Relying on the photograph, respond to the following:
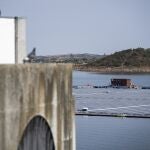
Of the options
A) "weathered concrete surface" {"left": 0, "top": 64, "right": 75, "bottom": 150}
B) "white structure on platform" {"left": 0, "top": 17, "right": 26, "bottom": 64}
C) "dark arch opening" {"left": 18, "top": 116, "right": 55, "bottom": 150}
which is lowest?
"dark arch opening" {"left": 18, "top": 116, "right": 55, "bottom": 150}

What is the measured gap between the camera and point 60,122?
25.1 feet

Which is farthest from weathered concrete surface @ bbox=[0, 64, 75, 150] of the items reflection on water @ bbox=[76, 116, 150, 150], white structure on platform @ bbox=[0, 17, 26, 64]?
reflection on water @ bbox=[76, 116, 150, 150]

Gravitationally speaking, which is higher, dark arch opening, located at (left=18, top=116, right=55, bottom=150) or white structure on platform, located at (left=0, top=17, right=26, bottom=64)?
white structure on platform, located at (left=0, top=17, right=26, bottom=64)

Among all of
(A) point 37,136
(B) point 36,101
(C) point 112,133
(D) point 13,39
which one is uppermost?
(D) point 13,39

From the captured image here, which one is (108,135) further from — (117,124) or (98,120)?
(98,120)

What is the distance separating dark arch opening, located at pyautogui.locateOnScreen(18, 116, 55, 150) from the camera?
680 centimetres

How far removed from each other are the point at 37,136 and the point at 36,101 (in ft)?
1.69

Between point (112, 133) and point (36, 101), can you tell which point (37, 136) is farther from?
point (112, 133)

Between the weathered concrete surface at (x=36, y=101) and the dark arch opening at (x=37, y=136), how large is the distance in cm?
7

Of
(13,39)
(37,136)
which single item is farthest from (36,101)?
(13,39)

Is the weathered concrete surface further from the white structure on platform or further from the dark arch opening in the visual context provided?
the white structure on platform

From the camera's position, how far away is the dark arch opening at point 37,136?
22.3ft

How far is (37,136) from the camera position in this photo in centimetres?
711

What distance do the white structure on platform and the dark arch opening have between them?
870 millimetres
